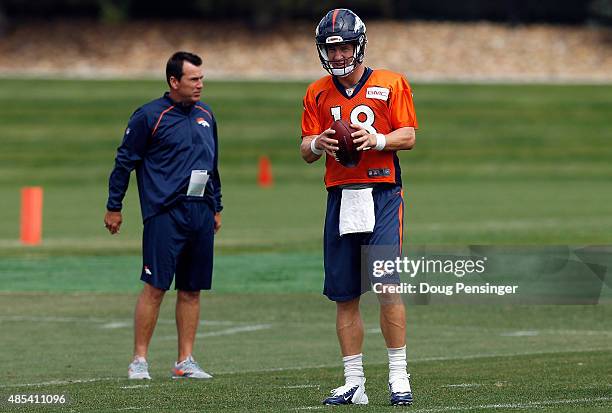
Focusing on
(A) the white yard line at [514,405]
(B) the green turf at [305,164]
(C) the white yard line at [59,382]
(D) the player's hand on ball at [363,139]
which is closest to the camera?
(A) the white yard line at [514,405]

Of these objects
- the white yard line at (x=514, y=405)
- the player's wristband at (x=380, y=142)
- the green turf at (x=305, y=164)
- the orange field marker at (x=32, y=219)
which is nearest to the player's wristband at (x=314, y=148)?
the player's wristband at (x=380, y=142)

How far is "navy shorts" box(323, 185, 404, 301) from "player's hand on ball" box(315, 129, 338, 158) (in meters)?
0.33

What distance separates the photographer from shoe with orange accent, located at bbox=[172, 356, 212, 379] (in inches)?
433

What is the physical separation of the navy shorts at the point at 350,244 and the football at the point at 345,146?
26cm

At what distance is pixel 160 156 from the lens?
11.3 meters

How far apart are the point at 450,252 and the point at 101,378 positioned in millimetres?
8676

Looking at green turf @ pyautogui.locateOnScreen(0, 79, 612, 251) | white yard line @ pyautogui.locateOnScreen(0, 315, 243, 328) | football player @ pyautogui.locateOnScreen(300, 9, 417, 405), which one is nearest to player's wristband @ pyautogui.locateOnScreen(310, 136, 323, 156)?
football player @ pyautogui.locateOnScreen(300, 9, 417, 405)

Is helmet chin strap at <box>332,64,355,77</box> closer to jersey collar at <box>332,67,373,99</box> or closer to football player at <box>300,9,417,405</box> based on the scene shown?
football player at <box>300,9,417,405</box>

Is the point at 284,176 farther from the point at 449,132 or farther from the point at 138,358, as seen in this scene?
the point at 138,358

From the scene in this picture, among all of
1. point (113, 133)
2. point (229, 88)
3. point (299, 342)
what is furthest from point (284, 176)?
point (299, 342)

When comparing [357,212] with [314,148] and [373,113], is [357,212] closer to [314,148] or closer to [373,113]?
[314,148]

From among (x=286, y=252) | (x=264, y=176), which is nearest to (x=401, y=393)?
(x=286, y=252)

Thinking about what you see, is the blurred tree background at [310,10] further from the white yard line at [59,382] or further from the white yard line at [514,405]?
the white yard line at [514,405]

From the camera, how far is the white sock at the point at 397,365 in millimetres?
9039
